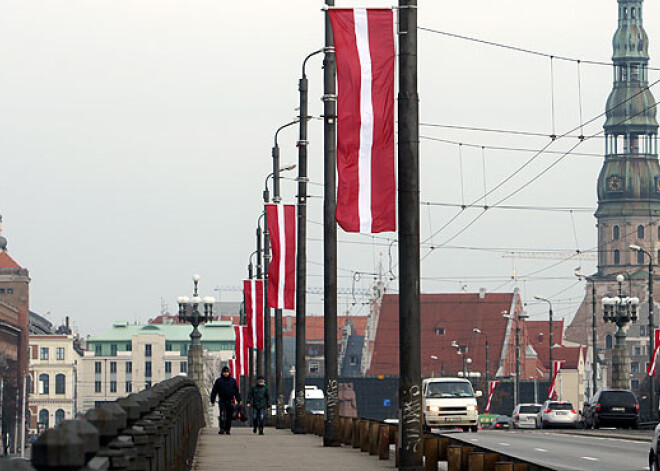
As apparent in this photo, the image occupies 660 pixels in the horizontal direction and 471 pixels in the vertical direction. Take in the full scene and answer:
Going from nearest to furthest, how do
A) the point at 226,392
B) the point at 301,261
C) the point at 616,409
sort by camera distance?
the point at 226,392, the point at 301,261, the point at 616,409

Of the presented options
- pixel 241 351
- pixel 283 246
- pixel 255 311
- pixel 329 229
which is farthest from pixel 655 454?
pixel 241 351

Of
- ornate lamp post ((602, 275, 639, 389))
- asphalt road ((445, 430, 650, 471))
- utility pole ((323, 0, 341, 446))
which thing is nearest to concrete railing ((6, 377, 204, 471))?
asphalt road ((445, 430, 650, 471))

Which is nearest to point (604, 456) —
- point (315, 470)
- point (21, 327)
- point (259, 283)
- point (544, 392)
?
point (315, 470)

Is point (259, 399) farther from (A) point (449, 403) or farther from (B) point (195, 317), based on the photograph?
(B) point (195, 317)

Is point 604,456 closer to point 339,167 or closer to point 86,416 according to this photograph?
point 339,167

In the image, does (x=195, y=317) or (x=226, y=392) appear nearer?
(x=226, y=392)

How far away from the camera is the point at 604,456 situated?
2941 centimetres

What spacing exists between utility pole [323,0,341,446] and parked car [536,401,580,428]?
3406 centimetres

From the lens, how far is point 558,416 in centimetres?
6375

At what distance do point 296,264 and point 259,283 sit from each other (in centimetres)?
1612

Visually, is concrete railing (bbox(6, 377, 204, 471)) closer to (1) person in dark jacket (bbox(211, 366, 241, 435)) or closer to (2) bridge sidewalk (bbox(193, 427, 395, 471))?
(2) bridge sidewalk (bbox(193, 427, 395, 471))

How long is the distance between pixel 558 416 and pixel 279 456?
39116 millimetres

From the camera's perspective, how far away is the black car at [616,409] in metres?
56.1

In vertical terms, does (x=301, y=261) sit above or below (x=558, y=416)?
above
